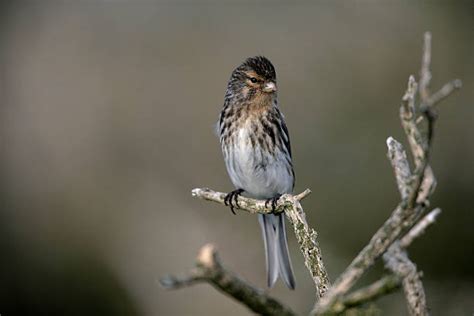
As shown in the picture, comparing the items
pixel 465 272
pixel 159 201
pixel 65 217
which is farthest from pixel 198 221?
pixel 465 272

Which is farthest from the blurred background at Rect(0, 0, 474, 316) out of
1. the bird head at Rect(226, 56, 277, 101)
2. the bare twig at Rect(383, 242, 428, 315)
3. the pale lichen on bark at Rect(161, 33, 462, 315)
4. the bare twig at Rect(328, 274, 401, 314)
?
the bare twig at Rect(328, 274, 401, 314)

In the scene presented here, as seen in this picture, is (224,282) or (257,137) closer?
(224,282)

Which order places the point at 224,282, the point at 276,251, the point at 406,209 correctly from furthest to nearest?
the point at 276,251
the point at 406,209
the point at 224,282

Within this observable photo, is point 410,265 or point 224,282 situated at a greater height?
point 224,282

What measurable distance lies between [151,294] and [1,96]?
418cm

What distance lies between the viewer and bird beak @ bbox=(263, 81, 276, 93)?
16.9 ft

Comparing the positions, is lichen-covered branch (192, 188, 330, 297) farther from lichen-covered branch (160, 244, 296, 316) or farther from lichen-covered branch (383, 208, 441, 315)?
lichen-covered branch (160, 244, 296, 316)

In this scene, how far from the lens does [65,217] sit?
8.77m

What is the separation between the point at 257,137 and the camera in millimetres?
5266

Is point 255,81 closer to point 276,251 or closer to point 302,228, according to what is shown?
point 276,251

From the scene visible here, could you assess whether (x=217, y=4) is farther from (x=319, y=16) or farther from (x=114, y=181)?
(x=114, y=181)

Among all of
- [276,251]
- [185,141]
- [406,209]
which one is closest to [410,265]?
[406,209]

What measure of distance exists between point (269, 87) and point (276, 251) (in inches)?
48.6

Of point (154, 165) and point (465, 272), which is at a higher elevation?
point (154, 165)
